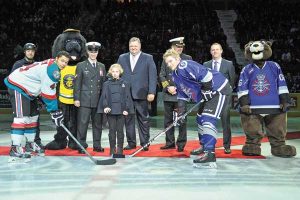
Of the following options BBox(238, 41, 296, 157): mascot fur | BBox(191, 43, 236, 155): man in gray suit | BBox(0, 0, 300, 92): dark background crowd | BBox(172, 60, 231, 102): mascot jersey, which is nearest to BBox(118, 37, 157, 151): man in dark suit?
BBox(191, 43, 236, 155): man in gray suit

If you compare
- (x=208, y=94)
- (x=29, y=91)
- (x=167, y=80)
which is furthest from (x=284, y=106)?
(x=29, y=91)

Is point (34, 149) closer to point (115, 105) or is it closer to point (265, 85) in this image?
point (115, 105)

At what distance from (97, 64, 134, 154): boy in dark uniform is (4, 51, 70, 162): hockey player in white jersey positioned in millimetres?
642

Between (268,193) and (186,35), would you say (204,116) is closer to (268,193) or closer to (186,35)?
(268,193)

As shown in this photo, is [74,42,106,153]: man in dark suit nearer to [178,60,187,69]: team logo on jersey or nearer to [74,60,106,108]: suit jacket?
[74,60,106,108]: suit jacket

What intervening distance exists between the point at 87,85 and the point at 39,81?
0.81 metres

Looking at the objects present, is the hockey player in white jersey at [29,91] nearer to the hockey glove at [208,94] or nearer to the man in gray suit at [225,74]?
the hockey glove at [208,94]

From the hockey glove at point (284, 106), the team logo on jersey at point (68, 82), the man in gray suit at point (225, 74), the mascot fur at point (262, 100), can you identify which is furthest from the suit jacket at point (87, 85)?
the hockey glove at point (284, 106)

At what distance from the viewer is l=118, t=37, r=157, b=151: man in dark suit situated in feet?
21.5

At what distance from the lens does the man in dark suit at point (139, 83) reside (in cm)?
654

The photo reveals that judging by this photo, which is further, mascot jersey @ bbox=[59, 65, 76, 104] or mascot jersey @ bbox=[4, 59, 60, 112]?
mascot jersey @ bbox=[59, 65, 76, 104]

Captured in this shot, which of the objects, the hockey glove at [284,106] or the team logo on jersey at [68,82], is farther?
the team logo on jersey at [68,82]

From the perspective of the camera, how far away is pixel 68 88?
6.50 metres

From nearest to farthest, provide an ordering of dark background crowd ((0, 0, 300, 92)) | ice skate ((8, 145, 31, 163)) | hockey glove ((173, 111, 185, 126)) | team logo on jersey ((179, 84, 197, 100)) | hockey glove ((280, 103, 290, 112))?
team logo on jersey ((179, 84, 197, 100)) < ice skate ((8, 145, 31, 163)) < hockey glove ((173, 111, 185, 126)) < hockey glove ((280, 103, 290, 112)) < dark background crowd ((0, 0, 300, 92))
